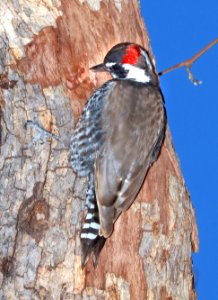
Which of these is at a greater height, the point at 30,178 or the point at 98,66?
the point at 98,66

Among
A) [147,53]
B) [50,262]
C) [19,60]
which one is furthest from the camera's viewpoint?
[147,53]

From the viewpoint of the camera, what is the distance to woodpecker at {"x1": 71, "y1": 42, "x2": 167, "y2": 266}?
2920mm

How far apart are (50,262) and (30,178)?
0.33 metres

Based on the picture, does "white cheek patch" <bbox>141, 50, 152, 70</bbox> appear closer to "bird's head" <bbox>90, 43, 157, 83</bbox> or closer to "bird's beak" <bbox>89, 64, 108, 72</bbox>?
"bird's head" <bbox>90, 43, 157, 83</bbox>

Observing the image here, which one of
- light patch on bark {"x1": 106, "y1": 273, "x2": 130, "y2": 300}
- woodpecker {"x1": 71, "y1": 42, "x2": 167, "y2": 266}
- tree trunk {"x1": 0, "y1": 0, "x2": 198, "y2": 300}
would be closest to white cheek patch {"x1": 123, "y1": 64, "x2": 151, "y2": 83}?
woodpecker {"x1": 71, "y1": 42, "x2": 167, "y2": 266}

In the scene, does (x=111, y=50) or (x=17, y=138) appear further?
(x=111, y=50)

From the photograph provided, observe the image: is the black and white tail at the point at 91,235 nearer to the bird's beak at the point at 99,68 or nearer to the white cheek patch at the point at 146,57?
the bird's beak at the point at 99,68

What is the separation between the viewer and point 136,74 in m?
3.42

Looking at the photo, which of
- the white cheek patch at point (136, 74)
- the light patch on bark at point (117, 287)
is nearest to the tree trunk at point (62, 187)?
the light patch on bark at point (117, 287)

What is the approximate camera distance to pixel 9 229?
108 inches

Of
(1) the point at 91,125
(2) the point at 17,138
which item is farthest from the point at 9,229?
(1) the point at 91,125

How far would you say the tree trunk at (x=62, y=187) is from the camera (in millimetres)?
2750

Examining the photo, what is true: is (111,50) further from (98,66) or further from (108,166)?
(108,166)

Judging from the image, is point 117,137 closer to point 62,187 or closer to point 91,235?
point 62,187
